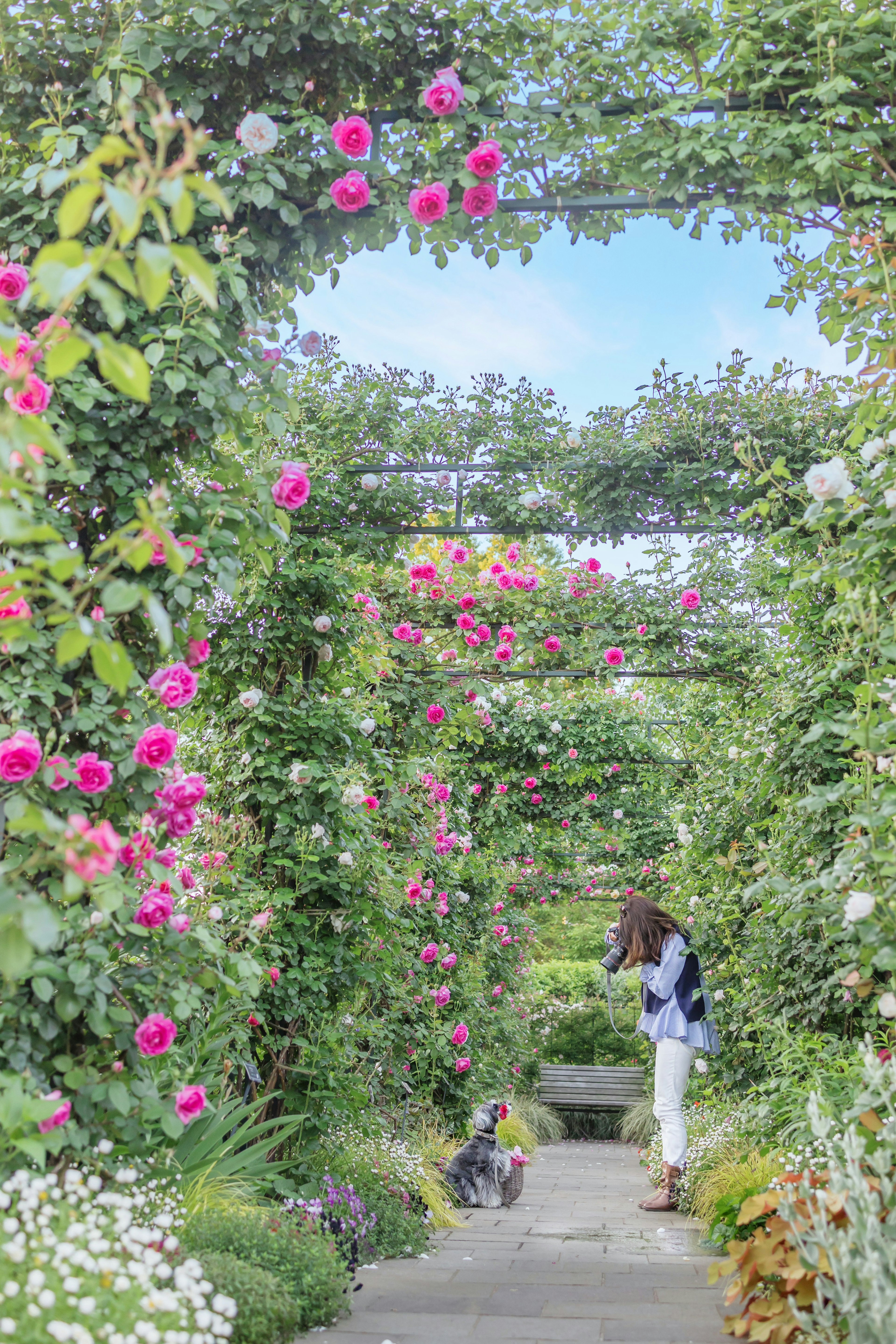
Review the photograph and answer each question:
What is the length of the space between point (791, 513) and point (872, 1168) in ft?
9.53

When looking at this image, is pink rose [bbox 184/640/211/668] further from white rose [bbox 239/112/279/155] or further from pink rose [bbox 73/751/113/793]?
A: white rose [bbox 239/112/279/155]

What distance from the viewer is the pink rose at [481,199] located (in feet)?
8.48

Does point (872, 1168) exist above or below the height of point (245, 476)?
below

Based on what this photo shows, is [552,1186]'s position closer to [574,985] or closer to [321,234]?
[321,234]

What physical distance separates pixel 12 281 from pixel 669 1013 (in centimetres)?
405

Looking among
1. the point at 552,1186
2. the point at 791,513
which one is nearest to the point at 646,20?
the point at 791,513

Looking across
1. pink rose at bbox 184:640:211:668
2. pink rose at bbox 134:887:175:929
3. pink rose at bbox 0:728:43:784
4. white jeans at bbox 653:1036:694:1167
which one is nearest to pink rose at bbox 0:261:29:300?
pink rose at bbox 184:640:211:668

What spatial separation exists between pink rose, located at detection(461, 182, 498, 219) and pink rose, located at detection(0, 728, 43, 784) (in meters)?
1.70

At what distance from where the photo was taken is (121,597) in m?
1.30

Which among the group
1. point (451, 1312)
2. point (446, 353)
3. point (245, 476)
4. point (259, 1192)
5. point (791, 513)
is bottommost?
point (451, 1312)

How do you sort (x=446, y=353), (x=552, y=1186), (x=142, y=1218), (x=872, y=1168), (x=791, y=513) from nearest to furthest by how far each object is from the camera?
1. (x=142, y=1218)
2. (x=872, y=1168)
3. (x=791, y=513)
4. (x=552, y=1186)
5. (x=446, y=353)

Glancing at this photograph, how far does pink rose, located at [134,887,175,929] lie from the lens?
2.09m

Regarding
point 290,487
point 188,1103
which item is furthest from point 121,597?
point 188,1103

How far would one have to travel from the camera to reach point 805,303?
284 centimetres
